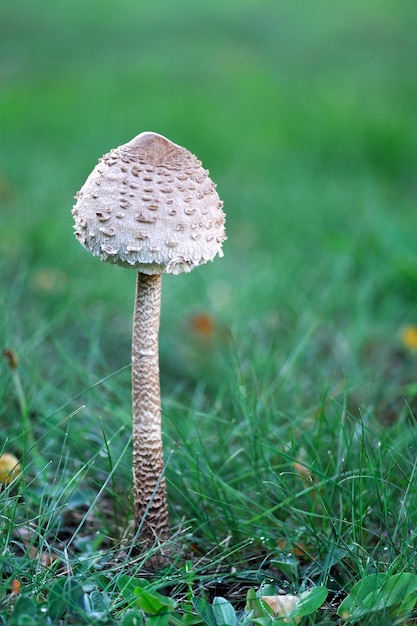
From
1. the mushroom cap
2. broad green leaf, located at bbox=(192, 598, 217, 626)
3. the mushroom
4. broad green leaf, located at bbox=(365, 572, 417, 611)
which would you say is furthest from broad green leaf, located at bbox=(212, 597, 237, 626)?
the mushroom cap

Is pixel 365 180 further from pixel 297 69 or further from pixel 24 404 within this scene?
pixel 297 69

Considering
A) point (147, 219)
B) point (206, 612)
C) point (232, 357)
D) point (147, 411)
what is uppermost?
point (147, 219)

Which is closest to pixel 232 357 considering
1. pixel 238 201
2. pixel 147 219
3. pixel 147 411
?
pixel 147 411

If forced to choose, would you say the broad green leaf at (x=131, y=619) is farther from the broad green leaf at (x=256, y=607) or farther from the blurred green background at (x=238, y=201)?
the blurred green background at (x=238, y=201)

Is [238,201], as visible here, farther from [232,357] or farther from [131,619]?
[131,619]

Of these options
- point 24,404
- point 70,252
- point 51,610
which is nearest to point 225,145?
point 70,252

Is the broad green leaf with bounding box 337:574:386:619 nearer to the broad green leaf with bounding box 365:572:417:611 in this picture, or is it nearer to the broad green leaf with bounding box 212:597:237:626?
the broad green leaf with bounding box 365:572:417:611

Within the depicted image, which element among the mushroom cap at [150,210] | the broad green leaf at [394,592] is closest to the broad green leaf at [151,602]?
the broad green leaf at [394,592]
